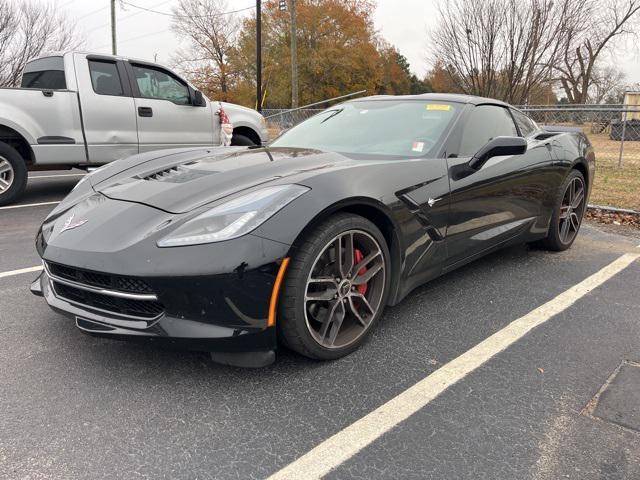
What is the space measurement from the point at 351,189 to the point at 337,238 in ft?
0.86

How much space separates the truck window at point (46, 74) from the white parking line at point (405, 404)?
618 centimetres

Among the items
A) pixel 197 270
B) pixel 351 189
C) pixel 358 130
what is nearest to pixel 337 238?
pixel 351 189

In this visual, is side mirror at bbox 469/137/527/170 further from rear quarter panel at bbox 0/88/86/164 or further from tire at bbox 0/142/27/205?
tire at bbox 0/142/27/205

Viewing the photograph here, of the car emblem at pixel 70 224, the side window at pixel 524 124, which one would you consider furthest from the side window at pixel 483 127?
the car emblem at pixel 70 224

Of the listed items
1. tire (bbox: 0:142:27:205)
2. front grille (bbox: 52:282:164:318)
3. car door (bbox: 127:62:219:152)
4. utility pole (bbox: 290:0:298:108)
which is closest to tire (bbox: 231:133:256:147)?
car door (bbox: 127:62:219:152)

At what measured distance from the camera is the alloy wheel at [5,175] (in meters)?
6.08

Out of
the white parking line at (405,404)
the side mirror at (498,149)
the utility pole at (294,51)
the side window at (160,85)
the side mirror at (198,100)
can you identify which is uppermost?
the utility pole at (294,51)

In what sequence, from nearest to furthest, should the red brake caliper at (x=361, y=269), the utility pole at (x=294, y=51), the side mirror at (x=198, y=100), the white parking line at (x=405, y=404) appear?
the white parking line at (x=405, y=404) < the red brake caliper at (x=361, y=269) < the side mirror at (x=198, y=100) < the utility pole at (x=294, y=51)

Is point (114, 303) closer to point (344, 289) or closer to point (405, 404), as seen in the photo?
point (344, 289)

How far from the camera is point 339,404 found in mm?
2145

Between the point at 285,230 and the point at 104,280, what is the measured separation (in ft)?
2.65

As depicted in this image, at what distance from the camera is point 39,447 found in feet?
5.99

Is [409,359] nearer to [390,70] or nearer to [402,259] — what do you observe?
[402,259]

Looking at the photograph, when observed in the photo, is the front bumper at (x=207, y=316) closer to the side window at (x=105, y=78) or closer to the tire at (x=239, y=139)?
the side window at (x=105, y=78)
